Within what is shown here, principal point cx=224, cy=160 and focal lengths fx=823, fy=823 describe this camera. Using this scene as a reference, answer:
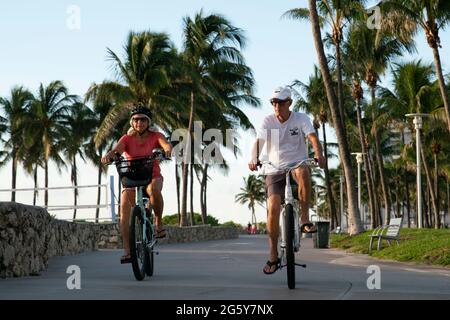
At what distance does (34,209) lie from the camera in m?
11.3

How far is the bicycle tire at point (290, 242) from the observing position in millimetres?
8062

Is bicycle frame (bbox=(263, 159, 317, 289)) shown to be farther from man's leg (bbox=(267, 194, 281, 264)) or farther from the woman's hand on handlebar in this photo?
the woman's hand on handlebar

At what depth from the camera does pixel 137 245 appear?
918cm

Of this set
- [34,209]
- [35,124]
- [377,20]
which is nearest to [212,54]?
[377,20]

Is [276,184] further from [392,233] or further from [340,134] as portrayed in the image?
[340,134]

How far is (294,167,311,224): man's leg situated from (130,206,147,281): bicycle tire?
5.95ft

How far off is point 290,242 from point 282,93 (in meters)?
1.62

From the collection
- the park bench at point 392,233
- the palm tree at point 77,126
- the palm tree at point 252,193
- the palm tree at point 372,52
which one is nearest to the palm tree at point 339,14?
the palm tree at point 372,52

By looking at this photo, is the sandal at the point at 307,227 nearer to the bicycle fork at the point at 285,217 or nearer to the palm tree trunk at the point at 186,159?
the bicycle fork at the point at 285,217

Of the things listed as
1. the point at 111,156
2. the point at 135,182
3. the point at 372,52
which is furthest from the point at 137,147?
the point at 372,52

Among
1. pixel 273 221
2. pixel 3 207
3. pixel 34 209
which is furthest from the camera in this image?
pixel 34 209
